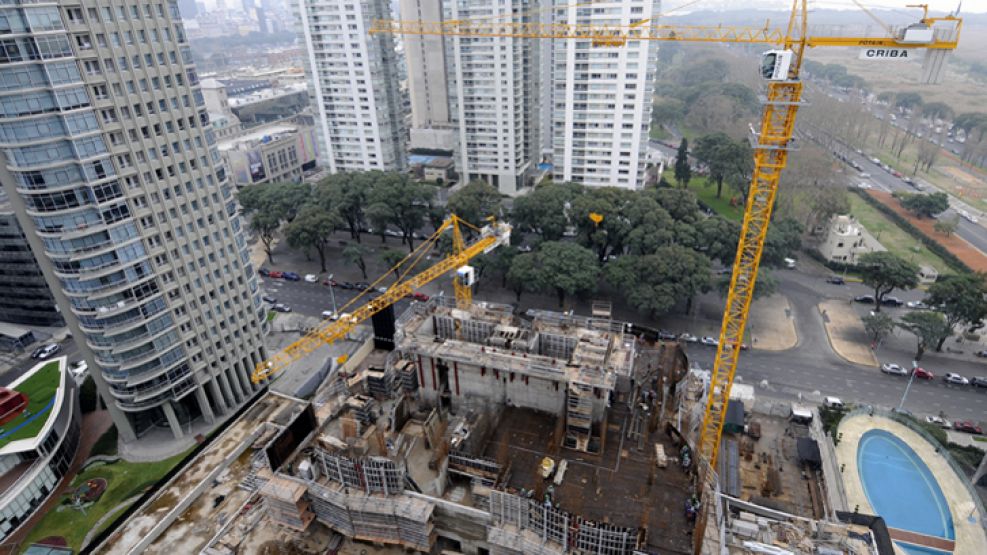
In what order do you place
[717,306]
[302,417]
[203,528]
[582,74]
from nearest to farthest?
[302,417] → [203,528] → [717,306] → [582,74]

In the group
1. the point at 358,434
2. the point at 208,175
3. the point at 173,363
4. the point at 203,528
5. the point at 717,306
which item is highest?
the point at 208,175

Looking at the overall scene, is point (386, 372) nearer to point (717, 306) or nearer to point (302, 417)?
point (302, 417)

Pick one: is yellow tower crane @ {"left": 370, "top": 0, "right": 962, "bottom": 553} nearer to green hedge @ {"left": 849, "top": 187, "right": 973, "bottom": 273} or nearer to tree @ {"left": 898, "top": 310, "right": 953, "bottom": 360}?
tree @ {"left": 898, "top": 310, "right": 953, "bottom": 360}

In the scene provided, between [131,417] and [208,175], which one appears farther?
[131,417]

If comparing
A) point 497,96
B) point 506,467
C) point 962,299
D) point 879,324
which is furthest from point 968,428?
point 497,96

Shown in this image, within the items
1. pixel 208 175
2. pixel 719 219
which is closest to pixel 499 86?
pixel 719 219

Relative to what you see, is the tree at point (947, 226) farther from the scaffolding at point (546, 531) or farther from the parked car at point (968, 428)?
the scaffolding at point (546, 531)

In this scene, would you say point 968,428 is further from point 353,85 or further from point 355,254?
point 353,85
